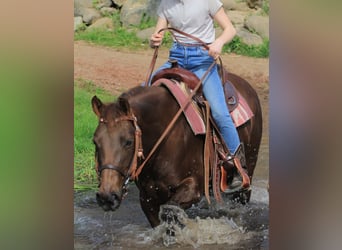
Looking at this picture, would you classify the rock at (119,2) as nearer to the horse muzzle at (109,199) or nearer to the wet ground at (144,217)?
the wet ground at (144,217)

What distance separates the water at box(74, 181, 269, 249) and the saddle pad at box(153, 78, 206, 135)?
37cm

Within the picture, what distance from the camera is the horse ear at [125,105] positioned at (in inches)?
88.4

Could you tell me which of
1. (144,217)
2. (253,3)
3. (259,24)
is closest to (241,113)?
(259,24)

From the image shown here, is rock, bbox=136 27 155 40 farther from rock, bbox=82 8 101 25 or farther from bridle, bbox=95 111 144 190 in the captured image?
bridle, bbox=95 111 144 190

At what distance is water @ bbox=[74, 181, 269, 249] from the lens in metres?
2.52

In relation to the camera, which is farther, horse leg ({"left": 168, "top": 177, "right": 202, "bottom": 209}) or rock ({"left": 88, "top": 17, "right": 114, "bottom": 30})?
rock ({"left": 88, "top": 17, "right": 114, "bottom": 30})

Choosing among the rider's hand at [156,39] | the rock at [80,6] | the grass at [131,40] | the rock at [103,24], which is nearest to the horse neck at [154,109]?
the rider's hand at [156,39]

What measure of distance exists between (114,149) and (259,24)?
39.3 inches

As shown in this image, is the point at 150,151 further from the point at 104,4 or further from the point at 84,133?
the point at 104,4

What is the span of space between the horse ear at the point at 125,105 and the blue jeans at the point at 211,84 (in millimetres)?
354

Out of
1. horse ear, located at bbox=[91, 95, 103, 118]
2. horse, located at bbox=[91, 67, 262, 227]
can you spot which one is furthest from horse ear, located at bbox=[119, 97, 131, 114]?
horse ear, located at bbox=[91, 95, 103, 118]
